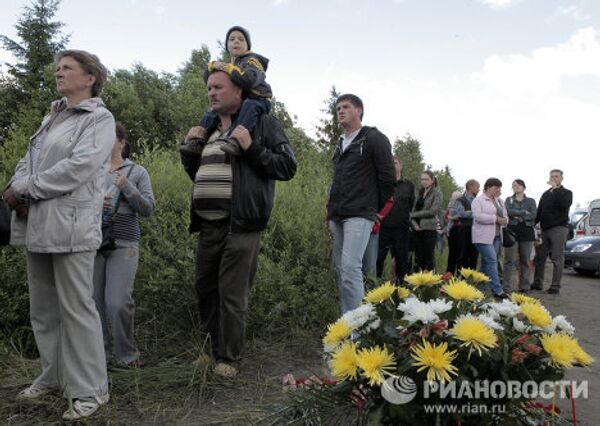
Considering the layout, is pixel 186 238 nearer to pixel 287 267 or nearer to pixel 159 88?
pixel 287 267

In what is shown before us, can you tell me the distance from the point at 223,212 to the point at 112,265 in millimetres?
896

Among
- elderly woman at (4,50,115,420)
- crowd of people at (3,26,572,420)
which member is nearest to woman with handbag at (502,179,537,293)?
crowd of people at (3,26,572,420)

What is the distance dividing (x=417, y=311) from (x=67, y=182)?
1951mm

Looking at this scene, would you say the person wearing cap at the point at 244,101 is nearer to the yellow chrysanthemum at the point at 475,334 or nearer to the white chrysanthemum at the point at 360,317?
the white chrysanthemum at the point at 360,317

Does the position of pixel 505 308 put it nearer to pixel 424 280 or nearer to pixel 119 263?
pixel 424 280

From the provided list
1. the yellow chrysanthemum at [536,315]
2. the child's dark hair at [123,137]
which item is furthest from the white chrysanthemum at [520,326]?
the child's dark hair at [123,137]

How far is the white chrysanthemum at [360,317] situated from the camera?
7.29 ft

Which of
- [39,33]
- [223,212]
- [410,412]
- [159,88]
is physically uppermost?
[39,33]

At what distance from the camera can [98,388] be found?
2.94 metres

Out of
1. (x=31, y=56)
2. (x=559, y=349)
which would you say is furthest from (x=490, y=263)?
(x=31, y=56)

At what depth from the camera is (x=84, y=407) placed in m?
2.82

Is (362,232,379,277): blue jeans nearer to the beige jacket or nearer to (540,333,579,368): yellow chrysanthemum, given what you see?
the beige jacket

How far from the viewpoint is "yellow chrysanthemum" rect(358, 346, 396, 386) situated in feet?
6.14

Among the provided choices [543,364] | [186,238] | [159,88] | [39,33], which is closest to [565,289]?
[186,238]
